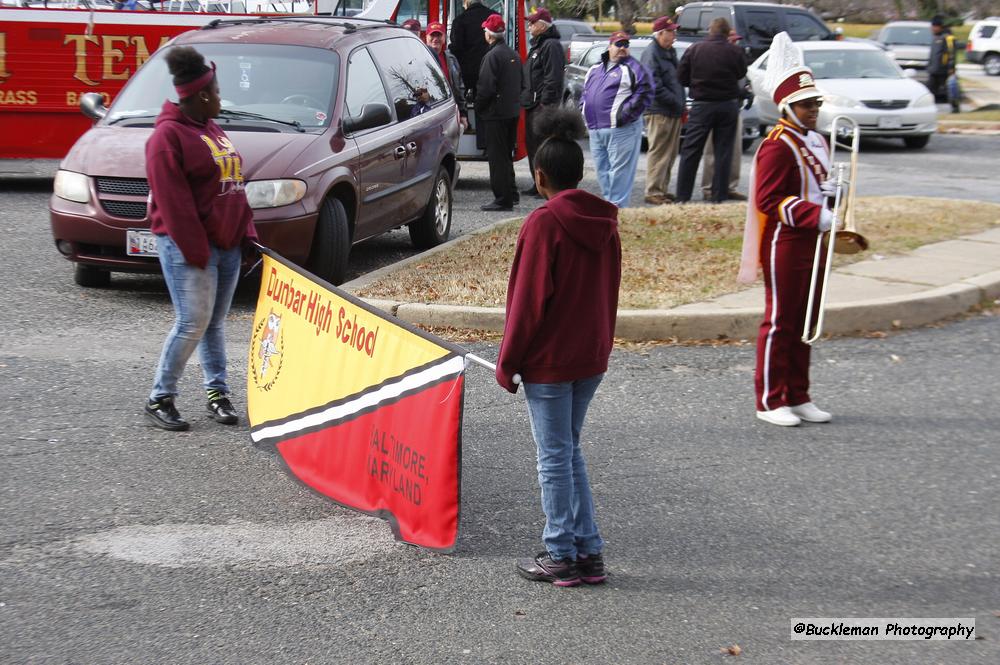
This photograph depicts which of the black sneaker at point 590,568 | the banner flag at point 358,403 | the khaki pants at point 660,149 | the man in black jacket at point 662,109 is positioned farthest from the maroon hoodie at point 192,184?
the khaki pants at point 660,149

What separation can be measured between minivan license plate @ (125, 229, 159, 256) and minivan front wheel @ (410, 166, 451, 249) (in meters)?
3.15

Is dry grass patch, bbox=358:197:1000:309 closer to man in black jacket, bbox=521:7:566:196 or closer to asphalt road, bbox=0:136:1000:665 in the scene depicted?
asphalt road, bbox=0:136:1000:665

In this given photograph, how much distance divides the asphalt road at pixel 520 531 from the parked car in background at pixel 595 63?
11.7 meters

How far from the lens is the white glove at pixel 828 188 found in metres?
5.86

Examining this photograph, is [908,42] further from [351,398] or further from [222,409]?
[351,398]

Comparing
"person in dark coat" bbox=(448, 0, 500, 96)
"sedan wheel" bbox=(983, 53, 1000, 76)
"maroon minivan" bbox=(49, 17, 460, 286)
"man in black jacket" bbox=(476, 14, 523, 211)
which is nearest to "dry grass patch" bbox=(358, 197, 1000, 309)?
"maroon minivan" bbox=(49, 17, 460, 286)

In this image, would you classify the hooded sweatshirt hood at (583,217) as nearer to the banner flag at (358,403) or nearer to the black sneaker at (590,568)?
the banner flag at (358,403)

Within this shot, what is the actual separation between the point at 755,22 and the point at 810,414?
58.3 feet

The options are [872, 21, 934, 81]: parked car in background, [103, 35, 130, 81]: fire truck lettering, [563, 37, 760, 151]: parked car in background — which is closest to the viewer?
[103, 35, 130, 81]: fire truck lettering

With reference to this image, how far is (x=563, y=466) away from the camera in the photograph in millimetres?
4148

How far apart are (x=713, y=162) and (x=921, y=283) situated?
508cm

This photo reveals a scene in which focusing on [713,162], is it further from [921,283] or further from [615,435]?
[615,435]

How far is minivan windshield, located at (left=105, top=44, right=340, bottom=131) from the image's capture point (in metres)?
8.95

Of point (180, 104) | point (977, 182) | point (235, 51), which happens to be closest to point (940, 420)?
point (180, 104)
